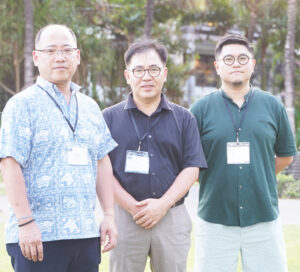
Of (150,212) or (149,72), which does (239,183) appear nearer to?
(150,212)

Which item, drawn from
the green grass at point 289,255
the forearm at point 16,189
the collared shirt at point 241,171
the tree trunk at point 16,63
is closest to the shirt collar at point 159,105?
the collared shirt at point 241,171

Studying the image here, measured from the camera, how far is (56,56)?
305 cm

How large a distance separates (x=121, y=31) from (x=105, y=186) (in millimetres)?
19803

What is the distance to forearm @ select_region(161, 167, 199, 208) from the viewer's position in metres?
3.36

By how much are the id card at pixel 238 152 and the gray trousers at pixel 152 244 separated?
1.63ft

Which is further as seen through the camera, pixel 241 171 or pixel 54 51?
pixel 241 171

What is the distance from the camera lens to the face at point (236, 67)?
3.68 m

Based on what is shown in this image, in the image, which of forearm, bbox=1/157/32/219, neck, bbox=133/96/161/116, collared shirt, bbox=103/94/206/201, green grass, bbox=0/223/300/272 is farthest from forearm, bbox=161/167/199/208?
green grass, bbox=0/223/300/272

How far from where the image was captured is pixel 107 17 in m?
21.4

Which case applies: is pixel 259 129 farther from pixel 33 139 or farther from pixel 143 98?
pixel 33 139

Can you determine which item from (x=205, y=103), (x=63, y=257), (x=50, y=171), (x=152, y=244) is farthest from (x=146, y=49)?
(x=63, y=257)

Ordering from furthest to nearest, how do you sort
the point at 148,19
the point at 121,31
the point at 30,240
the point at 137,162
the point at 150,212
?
the point at 121,31
the point at 148,19
the point at 137,162
the point at 150,212
the point at 30,240

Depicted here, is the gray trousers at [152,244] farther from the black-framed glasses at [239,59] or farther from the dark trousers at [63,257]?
the black-framed glasses at [239,59]

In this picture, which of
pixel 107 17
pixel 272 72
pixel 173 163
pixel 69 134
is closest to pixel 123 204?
pixel 173 163
